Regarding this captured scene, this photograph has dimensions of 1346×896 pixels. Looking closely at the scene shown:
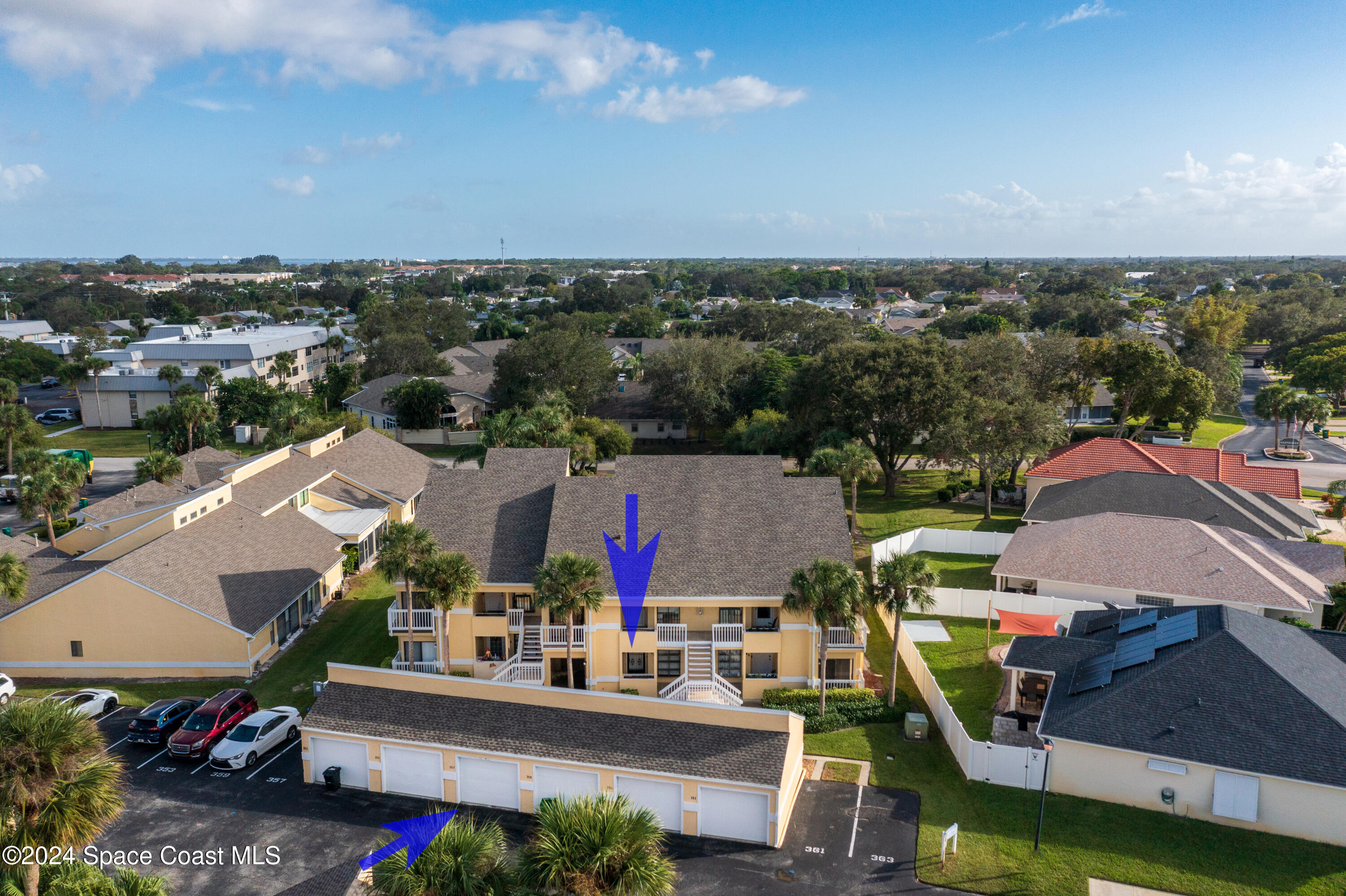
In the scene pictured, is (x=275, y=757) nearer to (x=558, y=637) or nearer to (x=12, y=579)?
(x=558, y=637)

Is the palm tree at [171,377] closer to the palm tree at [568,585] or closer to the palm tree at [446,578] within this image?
the palm tree at [446,578]

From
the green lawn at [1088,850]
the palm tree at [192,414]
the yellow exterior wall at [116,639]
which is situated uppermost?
the palm tree at [192,414]

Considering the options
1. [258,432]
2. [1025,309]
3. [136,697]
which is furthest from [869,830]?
[1025,309]

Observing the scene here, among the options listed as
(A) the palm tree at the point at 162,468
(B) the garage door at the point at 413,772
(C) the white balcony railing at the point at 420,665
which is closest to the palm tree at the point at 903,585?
(B) the garage door at the point at 413,772

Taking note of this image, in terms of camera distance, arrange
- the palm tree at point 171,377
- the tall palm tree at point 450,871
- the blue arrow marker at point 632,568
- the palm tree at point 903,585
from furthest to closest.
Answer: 1. the palm tree at point 171,377
2. the blue arrow marker at point 632,568
3. the palm tree at point 903,585
4. the tall palm tree at point 450,871

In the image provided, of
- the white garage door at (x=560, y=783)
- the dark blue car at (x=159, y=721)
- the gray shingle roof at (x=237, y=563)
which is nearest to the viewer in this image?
the white garage door at (x=560, y=783)

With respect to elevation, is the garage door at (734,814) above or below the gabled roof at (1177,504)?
below

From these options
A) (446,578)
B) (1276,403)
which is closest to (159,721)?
(446,578)
